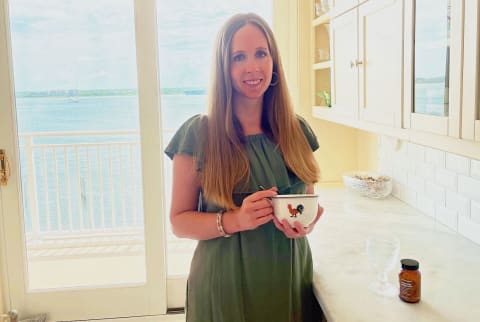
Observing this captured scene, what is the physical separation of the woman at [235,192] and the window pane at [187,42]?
1525 millimetres

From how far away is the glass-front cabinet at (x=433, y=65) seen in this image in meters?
1.11

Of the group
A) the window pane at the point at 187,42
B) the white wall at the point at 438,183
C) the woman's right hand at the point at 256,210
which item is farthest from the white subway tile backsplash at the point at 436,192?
the window pane at the point at 187,42

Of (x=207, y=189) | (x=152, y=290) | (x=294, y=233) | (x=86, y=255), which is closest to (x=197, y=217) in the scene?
(x=207, y=189)

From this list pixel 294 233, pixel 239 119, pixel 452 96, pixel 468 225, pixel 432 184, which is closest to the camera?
pixel 452 96

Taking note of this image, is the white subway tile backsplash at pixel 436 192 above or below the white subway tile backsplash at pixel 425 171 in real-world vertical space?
below

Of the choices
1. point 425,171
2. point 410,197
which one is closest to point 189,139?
point 425,171

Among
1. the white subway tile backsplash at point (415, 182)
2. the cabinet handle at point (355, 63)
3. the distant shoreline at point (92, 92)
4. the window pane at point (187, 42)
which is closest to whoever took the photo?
the cabinet handle at point (355, 63)

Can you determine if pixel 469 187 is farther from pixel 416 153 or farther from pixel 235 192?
pixel 235 192

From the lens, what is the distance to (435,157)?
6.25ft

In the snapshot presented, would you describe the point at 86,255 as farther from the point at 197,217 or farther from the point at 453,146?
the point at 453,146

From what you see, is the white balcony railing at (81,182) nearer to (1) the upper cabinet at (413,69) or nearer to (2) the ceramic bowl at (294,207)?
(1) the upper cabinet at (413,69)

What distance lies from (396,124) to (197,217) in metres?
0.71

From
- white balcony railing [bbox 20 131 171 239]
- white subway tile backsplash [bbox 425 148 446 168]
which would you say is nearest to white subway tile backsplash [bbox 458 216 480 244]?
white subway tile backsplash [bbox 425 148 446 168]

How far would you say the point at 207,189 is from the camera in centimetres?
129
